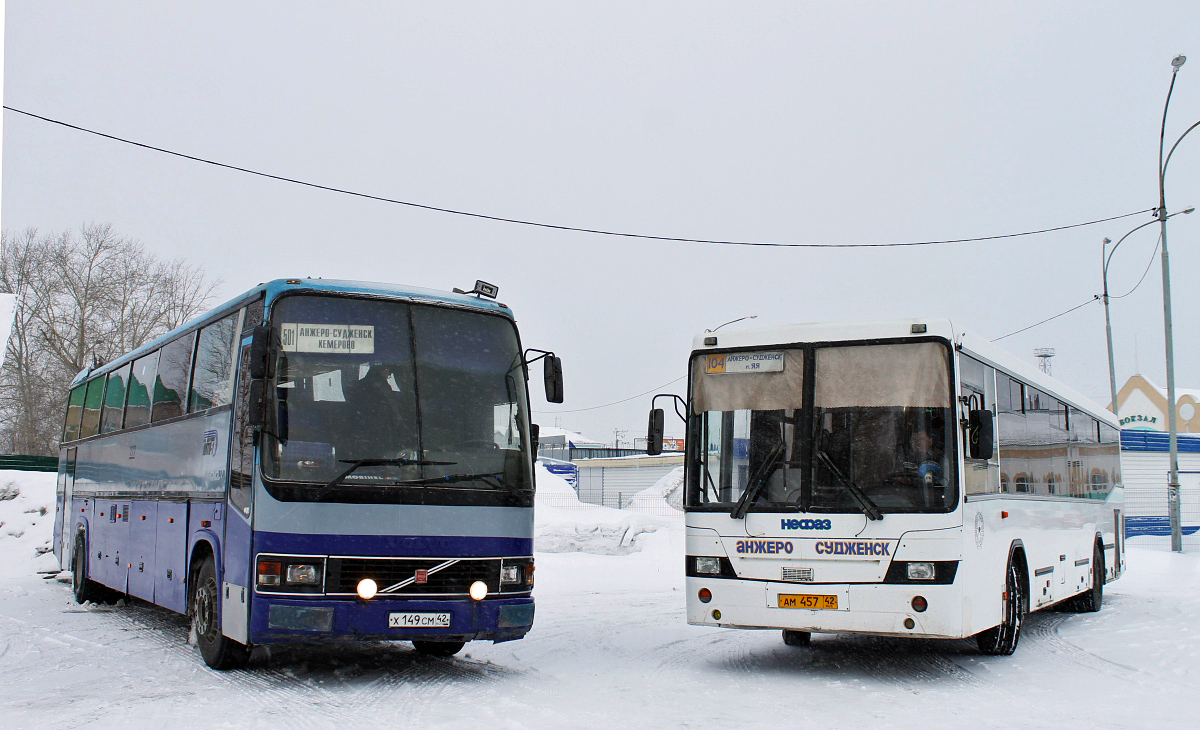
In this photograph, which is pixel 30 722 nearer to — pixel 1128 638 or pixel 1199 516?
pixel 1128 638

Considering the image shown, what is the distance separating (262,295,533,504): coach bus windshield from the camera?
8.72 metres

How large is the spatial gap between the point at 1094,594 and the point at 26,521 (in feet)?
73.9

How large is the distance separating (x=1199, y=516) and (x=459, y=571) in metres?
33.6

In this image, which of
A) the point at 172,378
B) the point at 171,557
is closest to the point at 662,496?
the point at 172,378

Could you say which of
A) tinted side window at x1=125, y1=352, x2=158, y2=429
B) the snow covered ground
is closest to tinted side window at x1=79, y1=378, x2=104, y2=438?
tinted side window at x1=125, y1=352, x2=158, y2=429

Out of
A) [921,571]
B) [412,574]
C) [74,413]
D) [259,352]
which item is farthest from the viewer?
[74,413]

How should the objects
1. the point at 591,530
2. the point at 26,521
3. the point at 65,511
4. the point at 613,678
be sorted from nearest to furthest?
the point at 613,678
the point at 65,511
the point at 26,521
the point at 591,530

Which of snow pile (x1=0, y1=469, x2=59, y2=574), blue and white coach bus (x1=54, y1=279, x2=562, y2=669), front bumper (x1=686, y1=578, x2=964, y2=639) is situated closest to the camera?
blue and white coach bus (x1=54, y1=279, x2=562, y2=669)

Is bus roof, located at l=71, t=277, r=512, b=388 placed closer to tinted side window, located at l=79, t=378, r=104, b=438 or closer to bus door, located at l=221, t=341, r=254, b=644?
bus door, located at l=221, t=341, r=254, b=644

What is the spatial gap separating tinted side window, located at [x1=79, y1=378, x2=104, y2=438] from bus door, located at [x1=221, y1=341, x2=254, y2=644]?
6.82m

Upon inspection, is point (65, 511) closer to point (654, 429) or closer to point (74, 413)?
point (74, 413)

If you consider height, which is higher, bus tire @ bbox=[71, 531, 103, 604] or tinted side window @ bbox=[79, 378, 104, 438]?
tinted side window @ bbox=[79, 378, 104, 438]

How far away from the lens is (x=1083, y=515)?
581 inches

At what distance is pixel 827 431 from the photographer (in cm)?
955
